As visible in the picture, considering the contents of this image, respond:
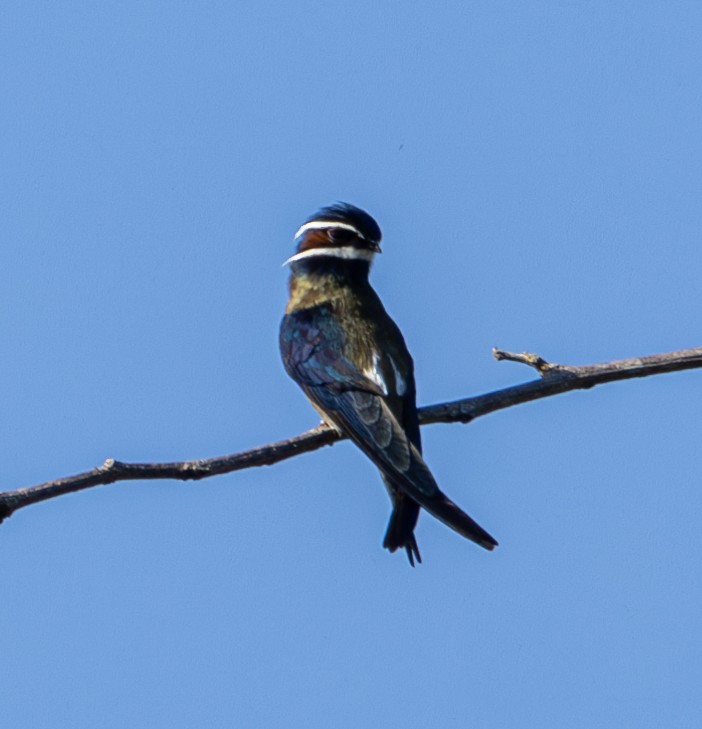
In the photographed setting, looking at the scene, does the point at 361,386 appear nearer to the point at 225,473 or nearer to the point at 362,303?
the point at 362,303

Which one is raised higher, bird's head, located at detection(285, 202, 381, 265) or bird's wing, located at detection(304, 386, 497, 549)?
bird's head, located at detection(285, 202, 381, 265)

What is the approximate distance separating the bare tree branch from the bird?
34 centimetres

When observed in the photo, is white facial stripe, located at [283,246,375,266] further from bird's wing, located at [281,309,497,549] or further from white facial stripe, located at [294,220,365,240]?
bird's wing, located at [281,309,497,549]

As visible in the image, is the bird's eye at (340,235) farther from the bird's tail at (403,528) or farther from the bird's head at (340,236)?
the bird's tail at (403,528)

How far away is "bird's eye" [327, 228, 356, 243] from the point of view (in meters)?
8.46

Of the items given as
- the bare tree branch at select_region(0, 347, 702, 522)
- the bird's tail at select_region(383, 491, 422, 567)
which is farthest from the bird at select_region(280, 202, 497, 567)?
the bare tree branch at select_region(0, 347, 702, 522)

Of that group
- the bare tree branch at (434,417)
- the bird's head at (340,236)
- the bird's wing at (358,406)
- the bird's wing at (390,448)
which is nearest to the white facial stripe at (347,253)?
the bird's head at (340,236)

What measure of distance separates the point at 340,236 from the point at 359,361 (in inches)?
46.2

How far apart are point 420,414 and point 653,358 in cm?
118

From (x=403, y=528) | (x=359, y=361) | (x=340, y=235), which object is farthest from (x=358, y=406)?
(x=340, y=235)

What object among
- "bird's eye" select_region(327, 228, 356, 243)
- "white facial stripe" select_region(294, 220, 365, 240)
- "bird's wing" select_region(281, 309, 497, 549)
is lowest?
"bird's wing" select_region(281, 309, 497, 549)

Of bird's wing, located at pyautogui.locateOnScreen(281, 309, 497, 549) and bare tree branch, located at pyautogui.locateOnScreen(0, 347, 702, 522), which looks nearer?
bare tree branch, located at pyautogui.locateOnScreen(0, 347, 702, 522)

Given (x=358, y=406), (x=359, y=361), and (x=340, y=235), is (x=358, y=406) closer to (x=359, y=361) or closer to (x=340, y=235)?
(x=359, y=361)

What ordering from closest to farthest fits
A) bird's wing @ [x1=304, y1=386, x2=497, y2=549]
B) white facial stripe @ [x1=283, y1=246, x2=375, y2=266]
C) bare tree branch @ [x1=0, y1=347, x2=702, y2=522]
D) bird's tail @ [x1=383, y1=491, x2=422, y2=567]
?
bare tree branch @ [x1=0, y1=347, x2=702, y2=522] < bird's wing @ [x1=304, y1=386, x2=497, y2=549] < bird's tail @ [x1=383, y1=491, x2=422, y2=567] < white facial stripe @ [x1=283, y1=246, x2=375, y2=266]
